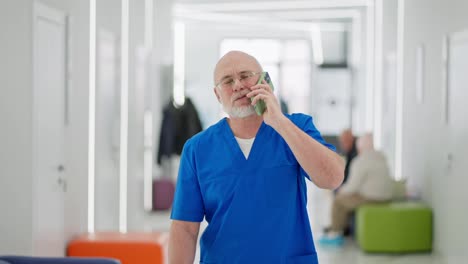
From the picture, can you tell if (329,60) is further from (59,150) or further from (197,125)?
(59,150)

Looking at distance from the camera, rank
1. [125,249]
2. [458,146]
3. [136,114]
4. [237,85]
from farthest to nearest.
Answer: [136,114], [458,146], [125,249], [237,85]

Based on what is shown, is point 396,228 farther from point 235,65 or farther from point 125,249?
point 235,65

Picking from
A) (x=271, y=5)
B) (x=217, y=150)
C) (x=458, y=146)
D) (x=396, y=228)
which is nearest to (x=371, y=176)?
(x=396, y=228)

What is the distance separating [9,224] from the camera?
4906 mm

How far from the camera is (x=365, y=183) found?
9.02 metres

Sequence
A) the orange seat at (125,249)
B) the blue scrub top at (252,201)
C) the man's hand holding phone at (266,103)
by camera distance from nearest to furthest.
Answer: the man's hand holding phone at (266,103) → the blue scrub top at (252,201) → the orange seat at (125,249)

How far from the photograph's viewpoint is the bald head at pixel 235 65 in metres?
2.89

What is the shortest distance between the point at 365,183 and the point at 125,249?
153 inches

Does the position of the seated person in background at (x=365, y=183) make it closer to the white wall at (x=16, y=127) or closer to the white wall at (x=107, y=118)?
the white wall at (x=107, y=118)

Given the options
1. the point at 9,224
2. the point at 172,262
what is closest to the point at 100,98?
the point at 9,224

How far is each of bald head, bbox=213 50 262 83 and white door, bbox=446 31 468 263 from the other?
434cm

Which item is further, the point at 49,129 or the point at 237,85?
the point at 49,129

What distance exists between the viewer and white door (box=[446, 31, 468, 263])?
22.6 ft

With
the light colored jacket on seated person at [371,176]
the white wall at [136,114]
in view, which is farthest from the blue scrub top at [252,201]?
the light colored jacket on seated person at [371,176]
